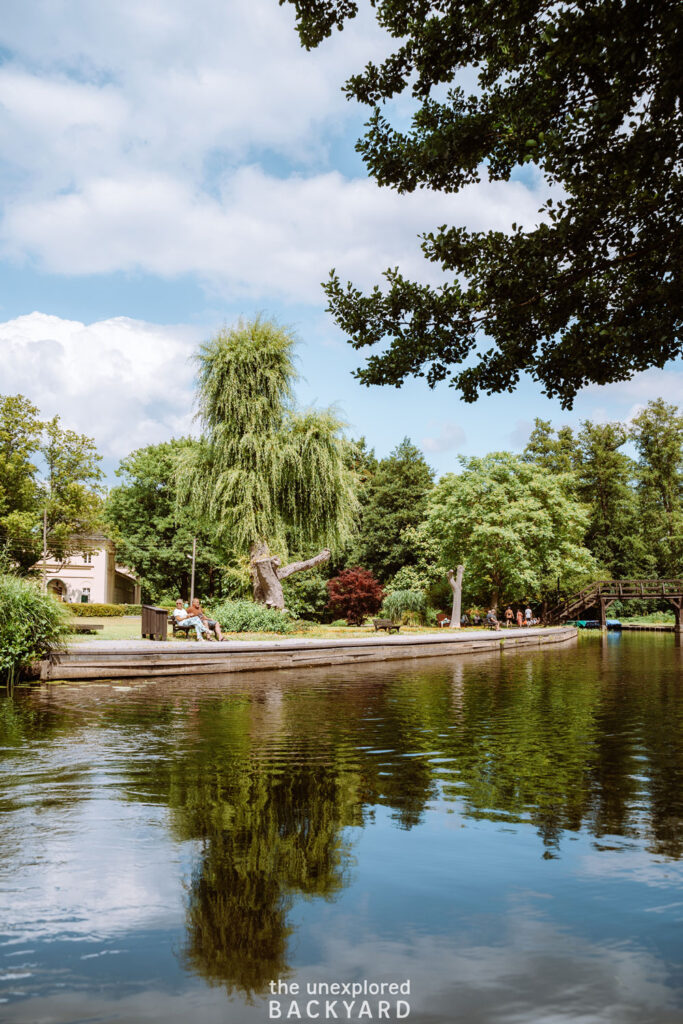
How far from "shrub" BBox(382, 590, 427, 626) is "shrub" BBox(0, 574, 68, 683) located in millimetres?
26313

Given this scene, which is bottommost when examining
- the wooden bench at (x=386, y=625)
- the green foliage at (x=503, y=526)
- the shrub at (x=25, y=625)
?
the wooden bench at (x=386, y=625)

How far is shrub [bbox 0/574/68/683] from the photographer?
13430 mm

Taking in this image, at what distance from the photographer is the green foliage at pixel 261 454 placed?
2689 centimetres

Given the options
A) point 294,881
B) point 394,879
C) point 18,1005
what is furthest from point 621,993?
point 18,1005

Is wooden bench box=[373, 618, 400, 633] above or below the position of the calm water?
below

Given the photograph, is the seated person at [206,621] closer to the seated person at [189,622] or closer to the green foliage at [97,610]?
the seated person at [189,622]

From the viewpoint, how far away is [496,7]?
771 cm

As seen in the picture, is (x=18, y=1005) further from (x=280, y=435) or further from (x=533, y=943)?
(x=280, y=435)

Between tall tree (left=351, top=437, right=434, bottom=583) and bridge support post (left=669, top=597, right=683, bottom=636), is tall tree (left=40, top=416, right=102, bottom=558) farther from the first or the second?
bridge support post (left=669, top=597, right=683, bottom=636)

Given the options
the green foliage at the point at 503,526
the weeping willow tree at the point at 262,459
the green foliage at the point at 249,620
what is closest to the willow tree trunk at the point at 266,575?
the weeping willow tree at the point at 262,459

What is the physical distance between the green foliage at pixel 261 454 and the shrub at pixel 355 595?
15.9 meters

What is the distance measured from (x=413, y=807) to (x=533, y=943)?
2505mm

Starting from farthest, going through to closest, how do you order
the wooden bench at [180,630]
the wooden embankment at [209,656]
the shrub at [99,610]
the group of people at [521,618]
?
1. the shrub at [99,610]
2. the group of people at [521,618]
3. the wooden bench at [180,630]
4. the wooden embankment at [209,656]

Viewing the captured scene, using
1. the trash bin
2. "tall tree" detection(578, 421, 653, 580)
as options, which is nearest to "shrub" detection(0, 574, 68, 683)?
the trash bin
